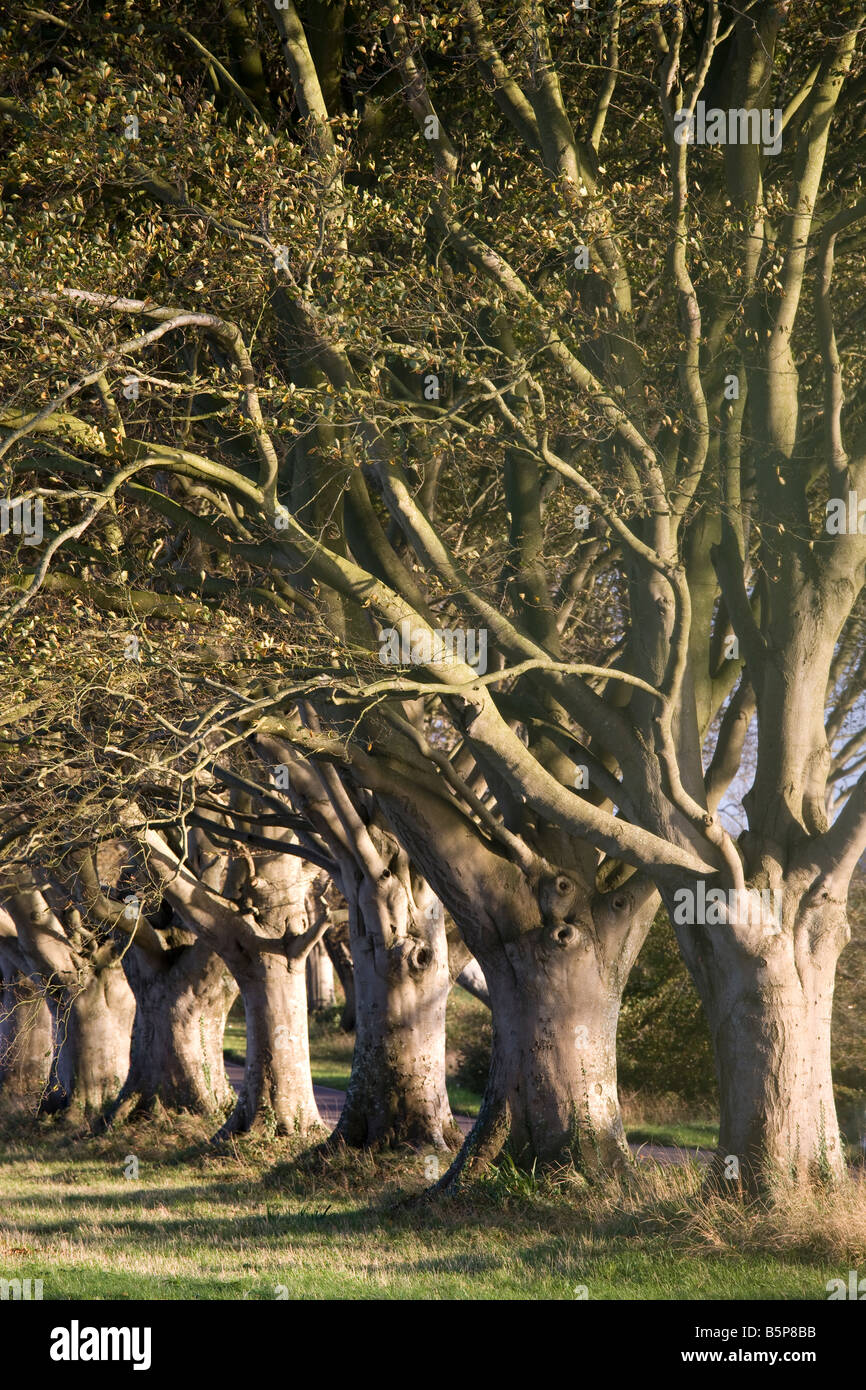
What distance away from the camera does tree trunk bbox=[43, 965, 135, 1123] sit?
24.1 meters

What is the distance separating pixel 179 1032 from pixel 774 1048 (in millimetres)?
13479

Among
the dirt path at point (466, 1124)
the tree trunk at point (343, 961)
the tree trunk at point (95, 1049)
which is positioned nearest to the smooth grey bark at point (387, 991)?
the dirt path at point (466, 1124)

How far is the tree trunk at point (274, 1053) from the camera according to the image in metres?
18.4

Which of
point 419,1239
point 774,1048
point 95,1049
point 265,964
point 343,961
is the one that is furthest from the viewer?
point 343,961

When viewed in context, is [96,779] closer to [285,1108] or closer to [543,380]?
[543,380]

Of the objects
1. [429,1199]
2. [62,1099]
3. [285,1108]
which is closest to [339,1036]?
[62,1099]

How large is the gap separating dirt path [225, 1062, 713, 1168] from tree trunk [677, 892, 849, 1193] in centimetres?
142

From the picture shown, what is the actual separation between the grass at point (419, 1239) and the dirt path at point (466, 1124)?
1436 millimetres

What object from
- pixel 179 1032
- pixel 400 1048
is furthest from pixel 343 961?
pixel 400 1048

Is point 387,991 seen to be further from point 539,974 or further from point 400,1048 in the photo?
point 539,974

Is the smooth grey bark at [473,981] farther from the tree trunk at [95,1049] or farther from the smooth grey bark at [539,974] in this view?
the smooth grey bark at [539,974]

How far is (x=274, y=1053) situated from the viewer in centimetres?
1867

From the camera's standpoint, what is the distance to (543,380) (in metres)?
12.7

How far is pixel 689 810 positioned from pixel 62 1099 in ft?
60.5
